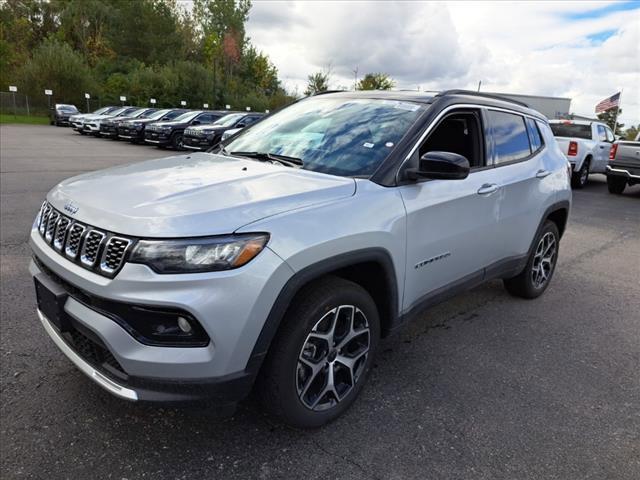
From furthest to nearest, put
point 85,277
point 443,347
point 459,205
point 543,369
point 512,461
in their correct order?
point 443,347, point 543,369, point 459,205, point 512,461, point 85,277

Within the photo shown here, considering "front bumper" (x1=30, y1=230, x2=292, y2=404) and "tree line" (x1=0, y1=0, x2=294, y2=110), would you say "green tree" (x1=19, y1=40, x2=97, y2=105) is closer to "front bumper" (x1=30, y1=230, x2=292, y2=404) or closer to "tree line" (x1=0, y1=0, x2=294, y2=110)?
"tree line" (x1=0, y1=0, x2=294, y2=110)

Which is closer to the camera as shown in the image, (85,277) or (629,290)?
(85,277)

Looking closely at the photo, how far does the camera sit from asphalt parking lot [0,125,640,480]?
232cm

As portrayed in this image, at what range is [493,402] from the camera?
2.92 m

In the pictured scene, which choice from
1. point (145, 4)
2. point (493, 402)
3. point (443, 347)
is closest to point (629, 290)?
point (443, 347)

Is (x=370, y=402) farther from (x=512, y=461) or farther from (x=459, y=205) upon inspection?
(x=459, y=205)

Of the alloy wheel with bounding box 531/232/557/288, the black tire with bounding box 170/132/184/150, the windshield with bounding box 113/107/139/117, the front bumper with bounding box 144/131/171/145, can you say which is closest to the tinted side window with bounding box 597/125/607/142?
the alloy wheel with bounding box 531/232/557/288

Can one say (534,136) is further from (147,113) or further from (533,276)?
(147,113)

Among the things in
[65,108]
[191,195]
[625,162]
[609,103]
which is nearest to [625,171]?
[625,162]

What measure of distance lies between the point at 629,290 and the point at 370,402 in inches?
148

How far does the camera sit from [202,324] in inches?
76.9

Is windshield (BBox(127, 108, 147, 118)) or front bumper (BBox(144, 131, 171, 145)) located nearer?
front bumper (BBox(144, 131, 171, 145))

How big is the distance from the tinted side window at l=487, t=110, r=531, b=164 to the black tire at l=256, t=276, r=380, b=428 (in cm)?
185

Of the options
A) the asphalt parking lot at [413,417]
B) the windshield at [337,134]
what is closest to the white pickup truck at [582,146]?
the asphalt parking lot at [413,417]
